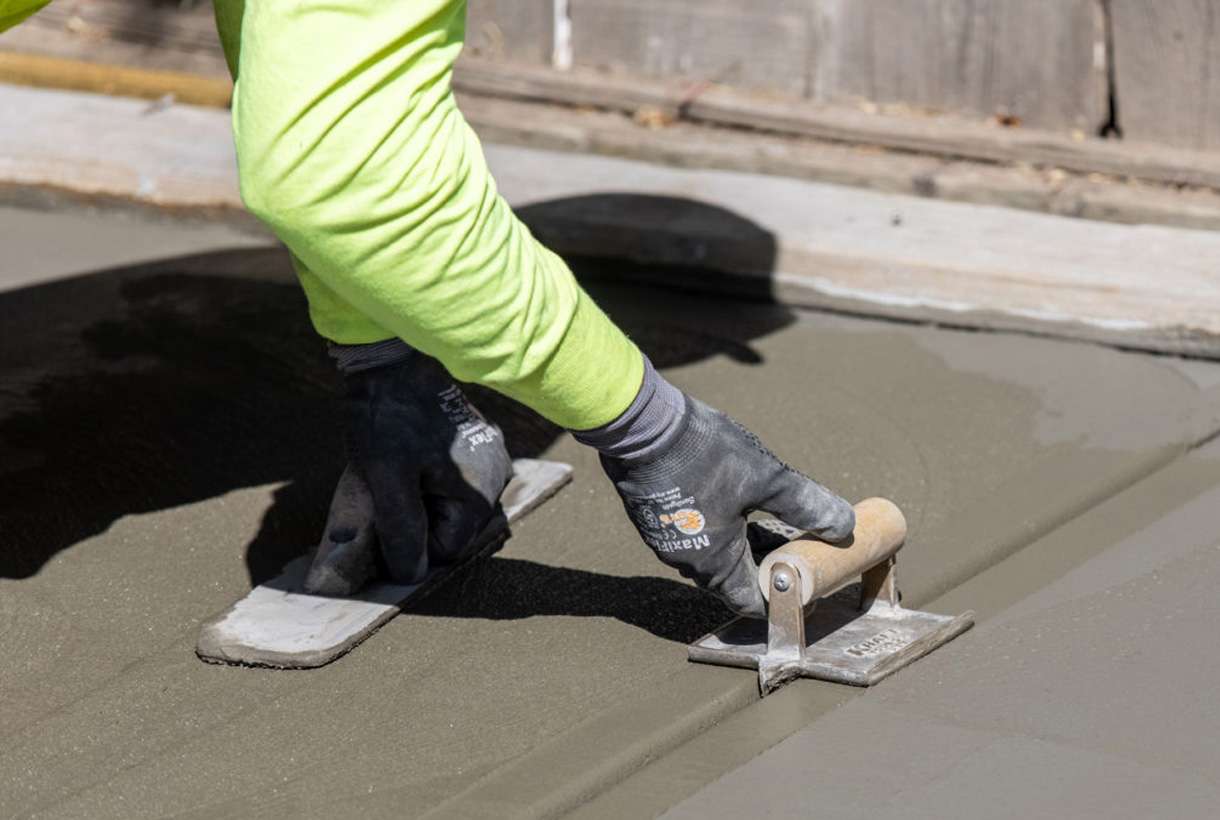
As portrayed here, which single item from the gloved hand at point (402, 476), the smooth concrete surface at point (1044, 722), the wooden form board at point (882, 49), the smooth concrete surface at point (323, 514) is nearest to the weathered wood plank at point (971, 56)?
the wooden form board at point (882, 49)

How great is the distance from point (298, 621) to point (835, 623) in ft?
2.23

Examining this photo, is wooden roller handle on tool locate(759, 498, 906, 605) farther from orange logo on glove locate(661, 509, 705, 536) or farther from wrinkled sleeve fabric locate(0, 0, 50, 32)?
wrinkled sleeve fabric locate(0, 0, 50, 32)

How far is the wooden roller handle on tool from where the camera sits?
6.72ft

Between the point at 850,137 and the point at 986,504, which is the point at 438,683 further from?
the point at 850,137

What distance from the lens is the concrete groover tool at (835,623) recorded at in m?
2.05

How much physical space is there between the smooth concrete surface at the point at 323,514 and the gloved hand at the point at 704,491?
14cm

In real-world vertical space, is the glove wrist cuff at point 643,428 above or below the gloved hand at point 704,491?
above

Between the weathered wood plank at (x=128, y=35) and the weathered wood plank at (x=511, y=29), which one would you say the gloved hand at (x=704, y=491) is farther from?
the weathered wood plank at (x=128, y=35)

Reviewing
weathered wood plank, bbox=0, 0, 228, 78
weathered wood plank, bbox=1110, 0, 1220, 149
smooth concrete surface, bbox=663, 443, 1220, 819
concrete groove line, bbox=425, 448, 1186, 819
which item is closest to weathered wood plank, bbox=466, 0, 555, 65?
weathered wood plank, bbox=0, 0, 228, 78

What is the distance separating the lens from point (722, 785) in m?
1.88

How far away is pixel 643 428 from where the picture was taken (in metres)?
2.02

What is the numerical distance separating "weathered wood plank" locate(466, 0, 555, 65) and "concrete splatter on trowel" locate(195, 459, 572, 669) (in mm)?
2236

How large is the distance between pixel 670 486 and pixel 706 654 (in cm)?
22

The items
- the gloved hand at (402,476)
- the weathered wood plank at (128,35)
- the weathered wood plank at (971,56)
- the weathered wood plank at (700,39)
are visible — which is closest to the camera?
the gloved hand at (402,476)
